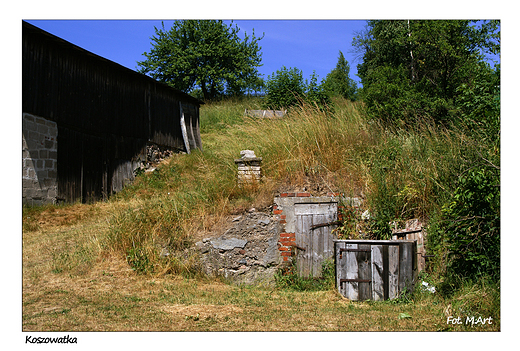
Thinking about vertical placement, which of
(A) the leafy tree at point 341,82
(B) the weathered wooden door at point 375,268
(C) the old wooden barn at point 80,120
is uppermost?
(A) the leafy tree at point 341,82

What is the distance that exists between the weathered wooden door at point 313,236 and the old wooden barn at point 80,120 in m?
8.10

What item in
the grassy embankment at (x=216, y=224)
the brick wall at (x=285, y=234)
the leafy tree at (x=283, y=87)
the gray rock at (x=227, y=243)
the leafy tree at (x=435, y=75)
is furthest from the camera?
the leafy tree at (x=283, y=87)

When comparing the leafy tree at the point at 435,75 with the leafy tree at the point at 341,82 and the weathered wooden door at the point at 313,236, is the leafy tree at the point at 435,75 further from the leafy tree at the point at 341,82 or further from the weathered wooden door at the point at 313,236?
the leafy tree at the point at 341,82

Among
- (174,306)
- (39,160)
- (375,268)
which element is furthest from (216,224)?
(39,160)

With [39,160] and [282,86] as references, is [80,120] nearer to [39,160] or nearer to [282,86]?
[39,160]

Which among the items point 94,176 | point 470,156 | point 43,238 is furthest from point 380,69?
point 43,238

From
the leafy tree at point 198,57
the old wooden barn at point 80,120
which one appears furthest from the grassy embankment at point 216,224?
the leafy tree at point 198,57

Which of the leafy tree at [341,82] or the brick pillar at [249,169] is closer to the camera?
the brick pillar at [249,169]

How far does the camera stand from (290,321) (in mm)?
5266

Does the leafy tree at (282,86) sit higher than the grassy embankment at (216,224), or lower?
higher

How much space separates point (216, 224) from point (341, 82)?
1137 inches

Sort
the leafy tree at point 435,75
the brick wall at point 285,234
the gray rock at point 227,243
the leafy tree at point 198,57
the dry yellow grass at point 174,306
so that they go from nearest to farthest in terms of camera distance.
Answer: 1. the dry yellow grass at point 174,306
2. the brick wall at point 285,234
3. the gray rock at point 227,243
4. the leafy tree at point 435,75
5. the leafy tree at point 198,57

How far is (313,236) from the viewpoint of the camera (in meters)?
7.83

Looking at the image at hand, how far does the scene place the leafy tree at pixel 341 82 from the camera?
31.2 m
